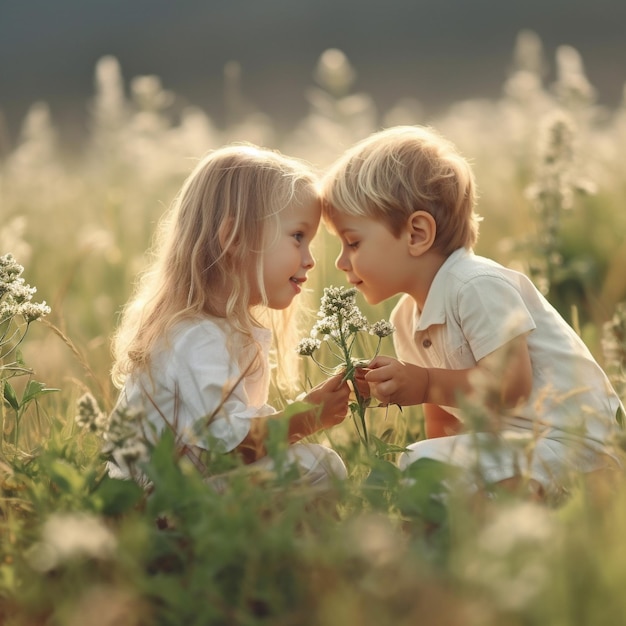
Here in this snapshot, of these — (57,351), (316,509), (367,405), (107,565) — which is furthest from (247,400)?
(57,351)

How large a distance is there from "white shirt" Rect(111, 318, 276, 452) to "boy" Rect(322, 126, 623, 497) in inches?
13.8

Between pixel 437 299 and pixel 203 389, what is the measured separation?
73 centimetres

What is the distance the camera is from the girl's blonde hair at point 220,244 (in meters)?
2.60

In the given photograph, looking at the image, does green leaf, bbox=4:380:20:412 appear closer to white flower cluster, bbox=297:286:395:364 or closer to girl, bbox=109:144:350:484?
girl, bbox=109:144:350:484

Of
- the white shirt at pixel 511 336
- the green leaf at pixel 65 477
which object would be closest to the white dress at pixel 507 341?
the white shirt at pixel 511 336

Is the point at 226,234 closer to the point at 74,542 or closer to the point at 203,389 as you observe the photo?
the point at 203,389

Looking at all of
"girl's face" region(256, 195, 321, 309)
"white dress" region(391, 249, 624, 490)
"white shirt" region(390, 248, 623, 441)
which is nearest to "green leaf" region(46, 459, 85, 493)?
"white dress" region(391, 249, 624, 490)

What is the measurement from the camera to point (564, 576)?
129 cm

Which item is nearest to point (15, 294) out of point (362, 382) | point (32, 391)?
point (32, 391)

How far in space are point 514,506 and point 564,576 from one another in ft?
0.53

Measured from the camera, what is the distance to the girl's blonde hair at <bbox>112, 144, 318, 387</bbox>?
2596 millimetres

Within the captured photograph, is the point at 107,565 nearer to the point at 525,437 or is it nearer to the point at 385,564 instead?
the point at 385,564

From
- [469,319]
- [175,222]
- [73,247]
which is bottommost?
[73,247]

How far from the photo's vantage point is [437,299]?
260 cm
